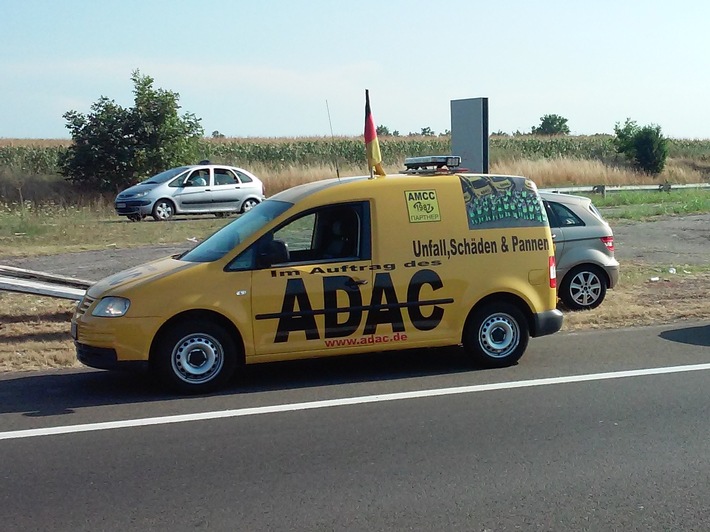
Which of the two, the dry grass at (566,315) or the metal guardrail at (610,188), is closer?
the dry grass at (566,315)

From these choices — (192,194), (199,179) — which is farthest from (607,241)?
(199,179)

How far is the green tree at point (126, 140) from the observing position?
31.5 m

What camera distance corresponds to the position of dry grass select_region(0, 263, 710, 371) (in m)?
9.38

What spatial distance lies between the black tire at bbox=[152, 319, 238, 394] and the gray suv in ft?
18.7

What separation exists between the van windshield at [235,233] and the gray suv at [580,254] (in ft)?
16.1

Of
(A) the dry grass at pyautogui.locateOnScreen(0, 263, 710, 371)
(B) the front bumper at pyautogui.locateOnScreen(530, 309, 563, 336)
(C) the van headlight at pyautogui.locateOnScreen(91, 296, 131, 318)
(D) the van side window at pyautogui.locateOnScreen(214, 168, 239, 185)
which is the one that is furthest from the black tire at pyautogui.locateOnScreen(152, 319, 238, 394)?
(D) the van side window at pyautogui.locateOnScreen(214, 168, 239, 185)

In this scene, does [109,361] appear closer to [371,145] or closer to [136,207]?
[371,145]

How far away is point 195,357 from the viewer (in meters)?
7.69

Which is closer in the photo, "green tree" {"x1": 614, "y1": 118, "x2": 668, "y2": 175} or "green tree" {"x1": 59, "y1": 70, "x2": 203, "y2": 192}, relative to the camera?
"green tree" {"x1": 59, "y1": 70, "x2": 203, "y2": 192}

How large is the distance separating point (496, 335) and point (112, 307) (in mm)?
3545

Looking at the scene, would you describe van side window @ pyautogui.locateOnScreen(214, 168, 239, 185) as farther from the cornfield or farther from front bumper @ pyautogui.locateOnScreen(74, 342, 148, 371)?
front bumper @ pyautogui.locateOnScreen(74, 342, 148, 371)

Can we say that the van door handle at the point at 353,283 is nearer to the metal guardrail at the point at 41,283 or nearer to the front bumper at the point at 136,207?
the metal guardrail at the point at 41,283

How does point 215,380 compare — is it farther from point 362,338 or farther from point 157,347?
point 362,338

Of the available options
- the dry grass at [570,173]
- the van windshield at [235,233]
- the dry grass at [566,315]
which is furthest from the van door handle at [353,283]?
the dry grass at [570,173]
